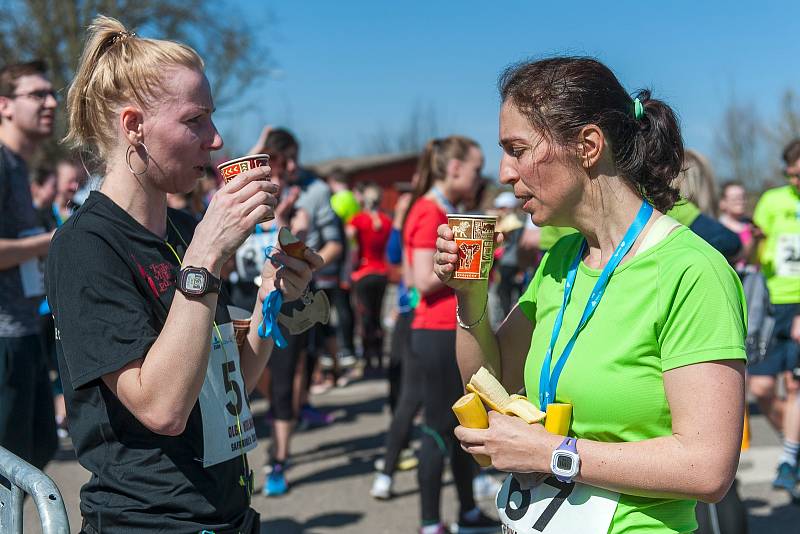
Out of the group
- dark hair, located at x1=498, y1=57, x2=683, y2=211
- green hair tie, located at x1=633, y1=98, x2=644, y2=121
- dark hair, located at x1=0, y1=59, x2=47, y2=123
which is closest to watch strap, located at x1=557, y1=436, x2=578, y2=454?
dark hair, located at x1=498, y1=57, x2=683, y2=211

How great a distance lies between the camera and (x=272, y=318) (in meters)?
2.28

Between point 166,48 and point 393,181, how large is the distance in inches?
1279

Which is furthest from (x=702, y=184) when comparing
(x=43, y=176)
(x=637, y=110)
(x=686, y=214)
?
(x=43, y=176)

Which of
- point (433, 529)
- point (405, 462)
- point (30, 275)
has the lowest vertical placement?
point (405, 462)

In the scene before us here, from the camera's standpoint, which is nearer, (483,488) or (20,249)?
(20,249)

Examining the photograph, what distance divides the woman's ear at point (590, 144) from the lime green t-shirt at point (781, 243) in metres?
4.40

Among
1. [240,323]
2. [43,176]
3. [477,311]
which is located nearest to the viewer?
[477,311]

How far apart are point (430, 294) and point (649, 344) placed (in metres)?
2.64

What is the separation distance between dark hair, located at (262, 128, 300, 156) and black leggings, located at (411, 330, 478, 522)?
6.09 ft

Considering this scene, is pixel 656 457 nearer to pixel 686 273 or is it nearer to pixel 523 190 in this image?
pixel 686 273

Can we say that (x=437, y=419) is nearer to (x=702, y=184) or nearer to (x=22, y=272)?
(x=702, y=184)

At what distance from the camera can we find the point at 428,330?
4.36 meters

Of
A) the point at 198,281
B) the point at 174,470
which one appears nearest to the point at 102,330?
the point at 198,281

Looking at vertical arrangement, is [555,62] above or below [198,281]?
above
